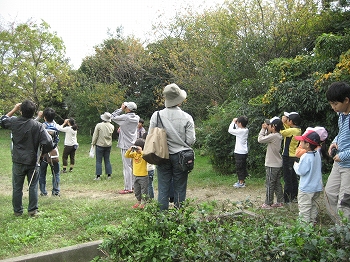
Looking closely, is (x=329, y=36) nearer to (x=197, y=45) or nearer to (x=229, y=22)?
(x=229, y=22)

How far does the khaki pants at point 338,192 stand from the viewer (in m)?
4.15

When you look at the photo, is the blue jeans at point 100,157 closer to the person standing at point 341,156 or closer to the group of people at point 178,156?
the group of people at point 178,156

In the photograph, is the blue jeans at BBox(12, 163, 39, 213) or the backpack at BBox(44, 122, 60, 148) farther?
the backpack at BBox(44, 122, 60, 148)

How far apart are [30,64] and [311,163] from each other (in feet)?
84.1

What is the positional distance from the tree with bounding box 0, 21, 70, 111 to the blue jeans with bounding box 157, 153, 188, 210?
950 inches

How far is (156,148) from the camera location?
196 inches

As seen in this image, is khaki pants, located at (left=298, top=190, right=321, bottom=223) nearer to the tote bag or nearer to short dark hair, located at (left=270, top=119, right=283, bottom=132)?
the tote bag

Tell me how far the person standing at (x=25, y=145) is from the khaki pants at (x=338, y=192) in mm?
4325

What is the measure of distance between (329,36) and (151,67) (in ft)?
50.0

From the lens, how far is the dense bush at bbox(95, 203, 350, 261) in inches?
110

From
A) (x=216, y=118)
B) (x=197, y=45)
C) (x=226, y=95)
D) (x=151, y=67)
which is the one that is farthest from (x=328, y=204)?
(x=151, y=67)

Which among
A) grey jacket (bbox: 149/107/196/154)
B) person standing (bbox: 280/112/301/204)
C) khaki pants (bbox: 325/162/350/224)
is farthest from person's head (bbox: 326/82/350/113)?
person standing (bbox: 280/112/301/204)

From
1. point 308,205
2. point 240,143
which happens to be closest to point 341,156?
point 308,205

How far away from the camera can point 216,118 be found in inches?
454
